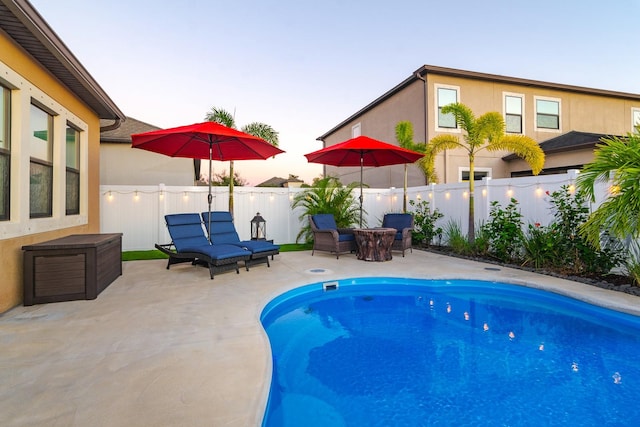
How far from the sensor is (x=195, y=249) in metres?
6.23

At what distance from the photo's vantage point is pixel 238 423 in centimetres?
187

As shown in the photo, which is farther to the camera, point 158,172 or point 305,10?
point 158,172

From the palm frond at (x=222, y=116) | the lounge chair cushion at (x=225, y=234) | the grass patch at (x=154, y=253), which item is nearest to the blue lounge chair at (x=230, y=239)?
the lounge chair cushion at (x=225, y=234)

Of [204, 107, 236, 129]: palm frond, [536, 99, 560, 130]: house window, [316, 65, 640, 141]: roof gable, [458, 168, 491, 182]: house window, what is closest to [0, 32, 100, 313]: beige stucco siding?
[204, 107, 236, 129]: palm frond

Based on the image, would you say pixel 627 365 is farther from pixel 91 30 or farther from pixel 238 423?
pixel 91 30

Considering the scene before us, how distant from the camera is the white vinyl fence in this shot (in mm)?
7238

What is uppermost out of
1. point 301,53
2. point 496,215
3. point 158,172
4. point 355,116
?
point 301,53

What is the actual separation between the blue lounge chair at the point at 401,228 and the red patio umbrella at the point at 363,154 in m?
1.56

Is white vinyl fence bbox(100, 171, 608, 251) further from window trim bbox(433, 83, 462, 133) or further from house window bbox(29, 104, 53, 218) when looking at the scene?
house window bbox(29, 104, 53, 218)

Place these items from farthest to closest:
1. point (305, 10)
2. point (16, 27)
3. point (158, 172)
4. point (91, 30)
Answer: point (158, 172) → point (305, 10) → point (91, 30) → point (16, 27)

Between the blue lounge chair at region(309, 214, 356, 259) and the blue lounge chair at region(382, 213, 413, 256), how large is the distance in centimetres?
117

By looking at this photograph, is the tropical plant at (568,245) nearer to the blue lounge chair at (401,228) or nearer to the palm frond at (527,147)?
the palm frond at (527,147)

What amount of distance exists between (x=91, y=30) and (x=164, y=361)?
11.3m

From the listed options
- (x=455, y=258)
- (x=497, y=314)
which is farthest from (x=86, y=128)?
(x=455, y=258)
